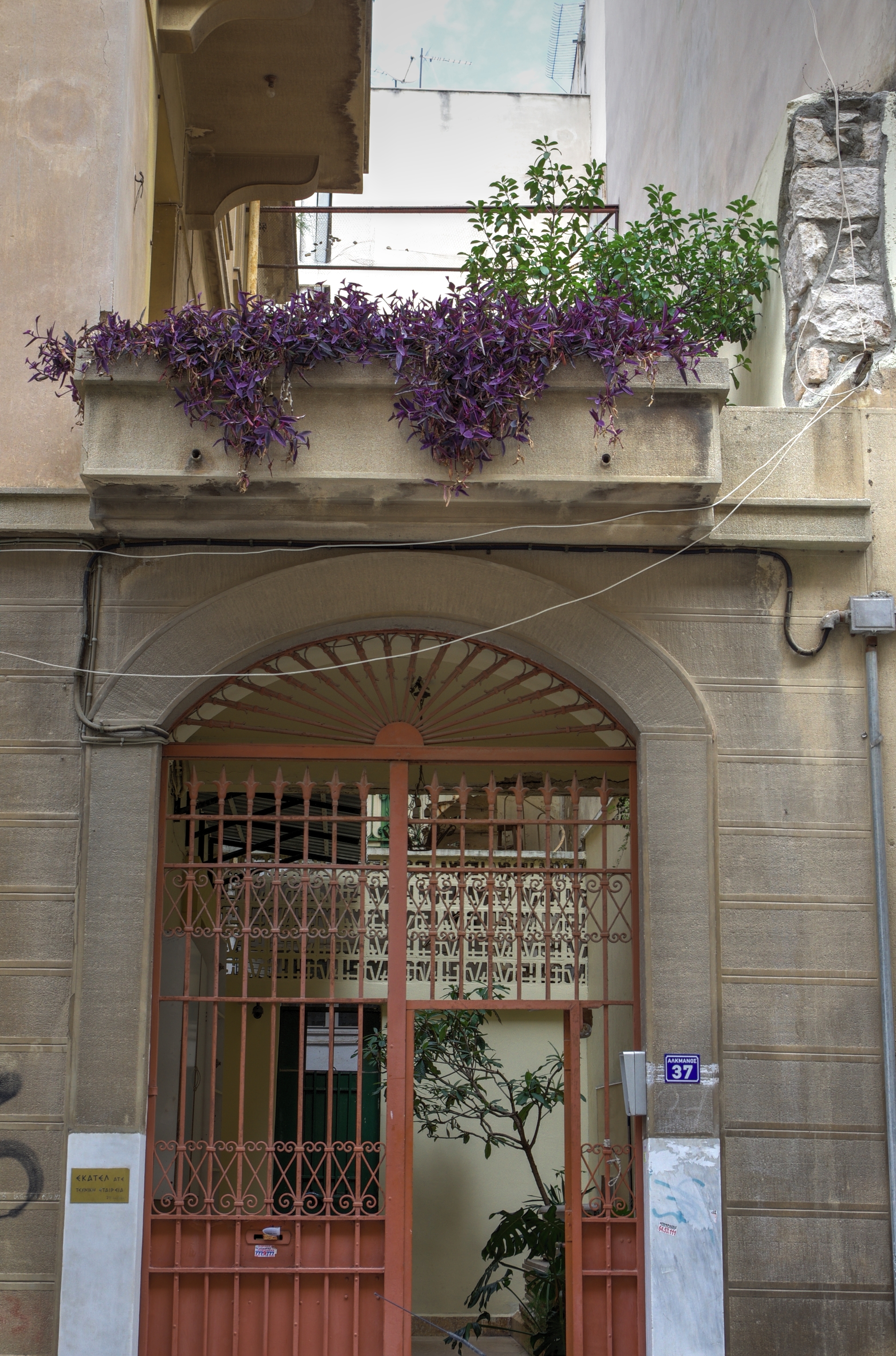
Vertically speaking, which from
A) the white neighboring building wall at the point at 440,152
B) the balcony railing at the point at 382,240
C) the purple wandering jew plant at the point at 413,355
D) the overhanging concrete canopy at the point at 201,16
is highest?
the white neighboring building wall at the point at 440,152

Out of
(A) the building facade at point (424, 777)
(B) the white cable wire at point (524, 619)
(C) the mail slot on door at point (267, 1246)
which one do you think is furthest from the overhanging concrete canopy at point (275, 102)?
(C) the mail slot on door at point (267, 1246)

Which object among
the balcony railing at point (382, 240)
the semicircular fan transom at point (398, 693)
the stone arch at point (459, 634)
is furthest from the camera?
the balcony railing at point (382, 240)

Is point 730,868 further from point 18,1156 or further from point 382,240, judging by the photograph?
point 382,240

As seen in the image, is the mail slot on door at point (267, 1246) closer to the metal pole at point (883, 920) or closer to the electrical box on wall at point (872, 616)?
the metal pole at point (883, 920)

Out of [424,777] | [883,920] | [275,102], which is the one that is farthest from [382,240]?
[883,920]

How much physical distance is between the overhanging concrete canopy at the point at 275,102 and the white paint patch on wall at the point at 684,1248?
23.5 ft

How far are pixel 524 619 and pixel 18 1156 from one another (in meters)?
3.55

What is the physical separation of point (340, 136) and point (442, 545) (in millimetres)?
5236

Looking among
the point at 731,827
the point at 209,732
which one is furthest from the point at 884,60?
the point at 209,732

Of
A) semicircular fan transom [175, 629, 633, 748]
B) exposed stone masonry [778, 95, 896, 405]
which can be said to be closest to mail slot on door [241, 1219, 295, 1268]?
semicircular fan transom [175, 629, 633, 748]

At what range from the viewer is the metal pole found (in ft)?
19.8

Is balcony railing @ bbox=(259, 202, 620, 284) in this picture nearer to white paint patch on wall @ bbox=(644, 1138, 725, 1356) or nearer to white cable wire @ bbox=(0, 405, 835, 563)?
white cable wire @ bbox=(0, 405, 835, 563)

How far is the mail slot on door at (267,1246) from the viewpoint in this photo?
20.5ft

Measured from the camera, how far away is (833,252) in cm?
703
